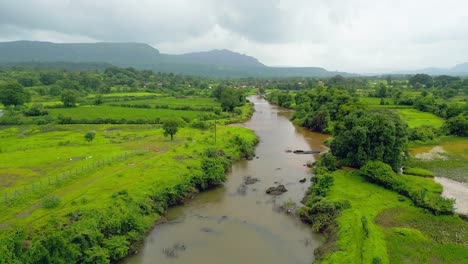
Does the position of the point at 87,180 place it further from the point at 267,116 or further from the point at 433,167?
the point at 267,116

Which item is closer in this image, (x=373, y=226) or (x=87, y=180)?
(x=373, y=226)

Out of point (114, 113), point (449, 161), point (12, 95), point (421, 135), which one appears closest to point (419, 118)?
point (421, 135)

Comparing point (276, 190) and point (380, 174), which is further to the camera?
point (276, 190)

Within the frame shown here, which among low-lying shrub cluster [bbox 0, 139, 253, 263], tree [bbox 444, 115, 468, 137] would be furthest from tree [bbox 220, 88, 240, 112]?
low-lying shrub cluster [bbox 0, 139, 253, 263]

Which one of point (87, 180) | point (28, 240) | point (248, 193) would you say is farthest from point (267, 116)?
point (28, 240)

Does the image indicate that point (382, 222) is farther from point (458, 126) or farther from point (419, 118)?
point (419, 118)
